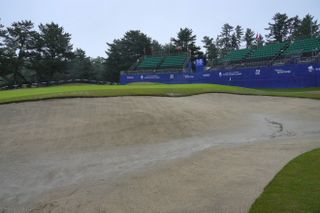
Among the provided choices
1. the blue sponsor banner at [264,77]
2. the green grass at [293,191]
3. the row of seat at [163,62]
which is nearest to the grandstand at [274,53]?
the blue sponsor banner at [264,77]

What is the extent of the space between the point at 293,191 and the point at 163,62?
161 feet

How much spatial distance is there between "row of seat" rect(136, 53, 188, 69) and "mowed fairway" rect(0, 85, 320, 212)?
35.1 meters

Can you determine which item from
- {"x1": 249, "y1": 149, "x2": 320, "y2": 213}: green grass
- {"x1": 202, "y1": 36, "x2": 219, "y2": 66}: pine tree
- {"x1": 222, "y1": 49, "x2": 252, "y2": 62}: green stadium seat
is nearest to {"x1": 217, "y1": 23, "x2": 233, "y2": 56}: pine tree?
{"x1": 202, "y1": 36, "x2": 219, "y2": 66}: pine tree

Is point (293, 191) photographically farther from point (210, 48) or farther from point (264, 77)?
point (210, 48)

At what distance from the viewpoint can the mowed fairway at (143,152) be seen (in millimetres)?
5316

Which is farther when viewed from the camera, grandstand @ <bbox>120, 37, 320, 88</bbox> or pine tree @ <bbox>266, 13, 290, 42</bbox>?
pine tree @ <bbox>266, 13, 290, 42</bbox>

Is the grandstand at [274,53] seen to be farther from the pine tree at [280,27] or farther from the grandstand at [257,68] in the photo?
the pine tree at [280,27]

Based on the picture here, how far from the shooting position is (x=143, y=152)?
873 centimetres

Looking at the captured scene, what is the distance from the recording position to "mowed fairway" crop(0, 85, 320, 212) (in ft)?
17.4

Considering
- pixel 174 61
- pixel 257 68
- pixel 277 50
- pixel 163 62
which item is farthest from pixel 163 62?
pixel 257 68

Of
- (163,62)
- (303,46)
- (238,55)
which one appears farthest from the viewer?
(163,62)

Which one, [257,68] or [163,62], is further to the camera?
[163,62]

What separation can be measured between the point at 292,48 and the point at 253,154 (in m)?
35.9

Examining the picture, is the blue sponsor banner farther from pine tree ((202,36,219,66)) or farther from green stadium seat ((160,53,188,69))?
pine tree ((202,36,219,66))
